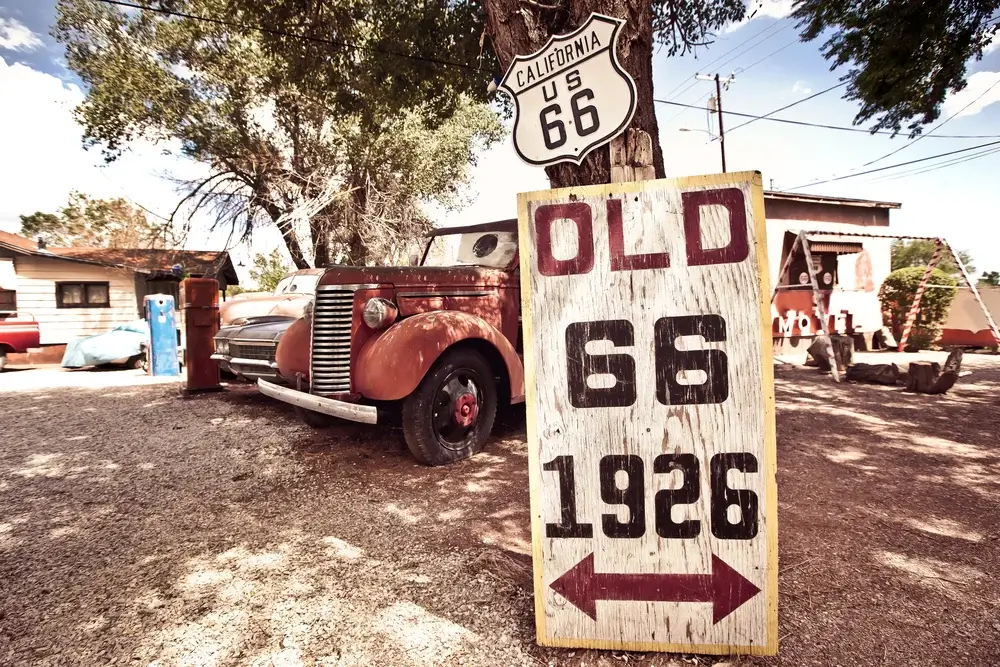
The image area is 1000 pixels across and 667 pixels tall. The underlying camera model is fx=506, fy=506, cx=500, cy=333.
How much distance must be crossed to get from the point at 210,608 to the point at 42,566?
1103 millimetres

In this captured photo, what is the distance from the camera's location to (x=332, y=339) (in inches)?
150

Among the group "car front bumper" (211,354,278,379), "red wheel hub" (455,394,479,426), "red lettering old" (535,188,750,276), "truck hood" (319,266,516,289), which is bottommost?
"red wheel hub" (455,394,479,426)

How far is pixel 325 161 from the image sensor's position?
1376 cm

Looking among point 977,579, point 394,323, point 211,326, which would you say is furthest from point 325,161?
point 977,579

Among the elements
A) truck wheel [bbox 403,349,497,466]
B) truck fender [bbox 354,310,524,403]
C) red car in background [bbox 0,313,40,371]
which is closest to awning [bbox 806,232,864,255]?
truck wheel [bbox 403,349,497,466]

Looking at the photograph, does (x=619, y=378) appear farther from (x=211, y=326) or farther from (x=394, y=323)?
(x=211, y=326)

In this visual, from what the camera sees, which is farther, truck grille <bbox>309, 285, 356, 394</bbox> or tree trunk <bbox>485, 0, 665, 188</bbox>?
A: truck grille <bbox>309, 285, 356, 394</bbox>

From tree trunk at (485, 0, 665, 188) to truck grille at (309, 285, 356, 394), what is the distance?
74.7 inches

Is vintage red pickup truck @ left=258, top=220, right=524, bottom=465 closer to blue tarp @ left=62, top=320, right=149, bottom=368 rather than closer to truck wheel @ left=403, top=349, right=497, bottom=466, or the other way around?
truck wheel @ left=403, top=349, right=497, bottom=466

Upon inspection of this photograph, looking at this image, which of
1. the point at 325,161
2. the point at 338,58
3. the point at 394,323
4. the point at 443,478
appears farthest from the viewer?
the point at 325,161

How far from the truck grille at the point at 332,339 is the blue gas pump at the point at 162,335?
6.64 meters

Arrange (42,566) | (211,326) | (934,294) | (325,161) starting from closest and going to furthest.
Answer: (42,566), (211,326), (934,294), (325,161)

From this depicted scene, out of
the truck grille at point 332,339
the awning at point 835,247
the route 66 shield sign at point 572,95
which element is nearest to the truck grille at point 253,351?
the truck grille at point 332,339

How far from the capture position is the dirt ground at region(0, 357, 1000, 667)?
5.84ft
